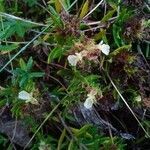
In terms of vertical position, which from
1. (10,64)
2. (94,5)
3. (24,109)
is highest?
(94,5)

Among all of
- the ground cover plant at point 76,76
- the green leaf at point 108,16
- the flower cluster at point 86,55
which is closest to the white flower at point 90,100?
the ground cover plant at point 76,76

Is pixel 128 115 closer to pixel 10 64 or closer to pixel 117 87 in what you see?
pixel 117 87

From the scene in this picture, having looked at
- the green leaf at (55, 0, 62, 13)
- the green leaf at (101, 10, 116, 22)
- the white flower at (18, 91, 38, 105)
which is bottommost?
the white flower at (18, 91, 38, 105)

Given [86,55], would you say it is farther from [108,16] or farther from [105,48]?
[108,16]

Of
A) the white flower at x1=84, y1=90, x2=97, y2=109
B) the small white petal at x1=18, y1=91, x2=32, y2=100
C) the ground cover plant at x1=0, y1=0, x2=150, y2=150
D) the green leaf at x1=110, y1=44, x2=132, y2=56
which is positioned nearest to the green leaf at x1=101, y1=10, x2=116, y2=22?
the ground cover plant at x1=0, y1=0, x2=150, y2=150

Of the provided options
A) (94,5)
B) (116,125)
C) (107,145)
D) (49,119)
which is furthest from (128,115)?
(94,5)

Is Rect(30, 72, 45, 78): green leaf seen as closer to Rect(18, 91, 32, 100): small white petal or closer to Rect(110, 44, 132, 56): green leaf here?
Rect(18, 91, 32, 100): small white petal

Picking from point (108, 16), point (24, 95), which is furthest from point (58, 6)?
point (24, 95)

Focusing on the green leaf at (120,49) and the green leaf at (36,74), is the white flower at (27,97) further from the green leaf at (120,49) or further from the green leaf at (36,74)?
the green leaf at (120,49)
